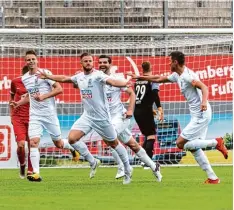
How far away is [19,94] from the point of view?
17422 mm

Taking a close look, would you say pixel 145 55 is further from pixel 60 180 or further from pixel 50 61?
pixel 60 180

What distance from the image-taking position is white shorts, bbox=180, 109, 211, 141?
49.7 ft

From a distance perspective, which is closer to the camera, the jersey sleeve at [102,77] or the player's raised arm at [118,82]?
the player's raised arm at [118,82]

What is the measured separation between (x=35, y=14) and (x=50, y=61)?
2.46 m

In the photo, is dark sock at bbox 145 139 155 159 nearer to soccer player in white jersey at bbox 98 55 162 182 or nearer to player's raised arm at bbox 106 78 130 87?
soccer player in white jersey at bbox 98 55 162 182

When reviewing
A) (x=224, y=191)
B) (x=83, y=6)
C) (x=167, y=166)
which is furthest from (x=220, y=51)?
(x=224, y=191)

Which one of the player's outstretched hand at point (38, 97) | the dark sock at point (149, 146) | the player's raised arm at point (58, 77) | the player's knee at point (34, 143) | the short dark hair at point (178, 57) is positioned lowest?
the dark sock at point (149, 146)

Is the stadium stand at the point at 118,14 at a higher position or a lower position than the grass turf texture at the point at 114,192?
higher

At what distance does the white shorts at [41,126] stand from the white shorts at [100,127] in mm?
870

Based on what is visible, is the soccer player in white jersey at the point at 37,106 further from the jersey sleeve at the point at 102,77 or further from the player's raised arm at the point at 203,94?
the player's raised arm at the point at 203,94

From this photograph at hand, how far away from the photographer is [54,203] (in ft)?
39.8

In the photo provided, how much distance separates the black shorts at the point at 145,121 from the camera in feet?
63.9

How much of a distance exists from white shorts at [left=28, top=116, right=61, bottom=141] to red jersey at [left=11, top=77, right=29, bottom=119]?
2.58 ft

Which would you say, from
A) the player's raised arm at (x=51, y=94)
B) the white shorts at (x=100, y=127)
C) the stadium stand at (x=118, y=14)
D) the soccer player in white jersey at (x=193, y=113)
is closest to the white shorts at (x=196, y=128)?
the soccer player in white jersey at (x=193, y=113)
